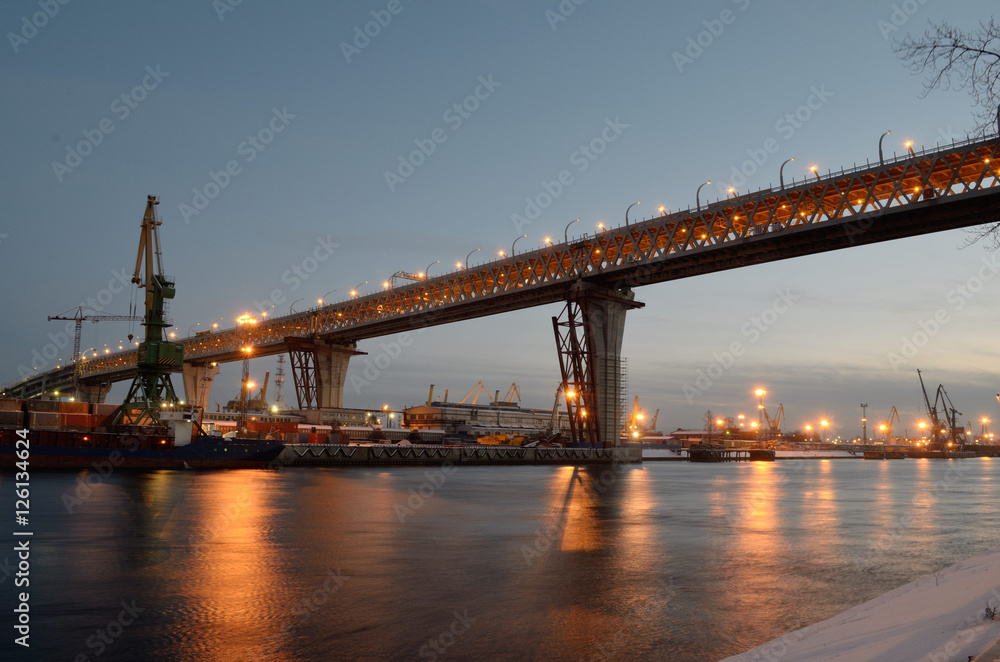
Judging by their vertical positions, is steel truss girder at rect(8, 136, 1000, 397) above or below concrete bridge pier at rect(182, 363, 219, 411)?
above

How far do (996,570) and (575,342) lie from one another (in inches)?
2556

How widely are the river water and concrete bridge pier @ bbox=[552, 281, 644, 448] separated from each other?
4292 centimetres

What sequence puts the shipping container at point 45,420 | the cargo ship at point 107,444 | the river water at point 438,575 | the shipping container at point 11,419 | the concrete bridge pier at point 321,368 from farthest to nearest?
the concrete bridge pier at point 321,368, the shipping container at point 45,420, the shipping container at point 11,419, the cargo ship at point 107,444, the river water at point 438,575

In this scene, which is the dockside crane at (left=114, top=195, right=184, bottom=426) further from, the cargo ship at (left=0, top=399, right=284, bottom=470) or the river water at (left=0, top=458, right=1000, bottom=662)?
the river water at (left=0, top=458, right=1000, bottom=662)

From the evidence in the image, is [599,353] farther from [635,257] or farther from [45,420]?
[45,420]

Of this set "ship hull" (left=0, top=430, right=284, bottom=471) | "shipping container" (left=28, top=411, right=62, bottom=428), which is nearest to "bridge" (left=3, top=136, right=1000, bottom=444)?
"ship hull" (left=0, top=430, right=284, bottom=471)

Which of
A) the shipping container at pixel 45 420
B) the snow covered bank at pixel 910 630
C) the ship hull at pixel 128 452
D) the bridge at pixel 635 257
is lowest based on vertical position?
the ship hull at pixel 128 452

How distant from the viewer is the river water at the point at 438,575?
414 inches

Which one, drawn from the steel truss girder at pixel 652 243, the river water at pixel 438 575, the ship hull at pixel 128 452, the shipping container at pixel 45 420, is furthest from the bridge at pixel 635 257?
the shipping container at pixel 45 420

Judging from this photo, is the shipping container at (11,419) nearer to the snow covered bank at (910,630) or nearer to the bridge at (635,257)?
the bridge at (635,257)

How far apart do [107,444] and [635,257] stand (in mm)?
52843

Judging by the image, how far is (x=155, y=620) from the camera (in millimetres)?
11406

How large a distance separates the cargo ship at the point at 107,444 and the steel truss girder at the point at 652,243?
Answer: 124 feet

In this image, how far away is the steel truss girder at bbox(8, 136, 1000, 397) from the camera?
54438 millimetres
